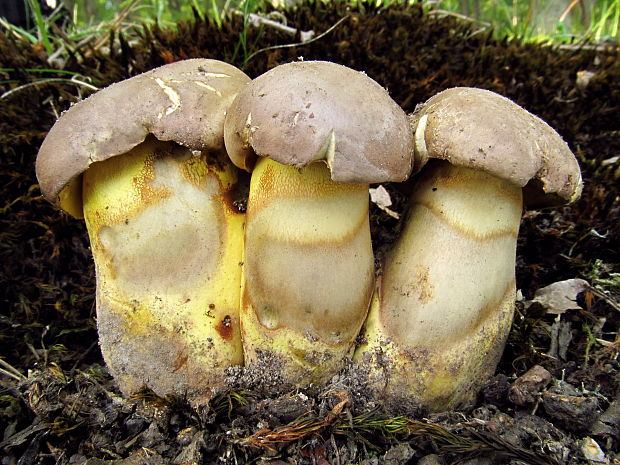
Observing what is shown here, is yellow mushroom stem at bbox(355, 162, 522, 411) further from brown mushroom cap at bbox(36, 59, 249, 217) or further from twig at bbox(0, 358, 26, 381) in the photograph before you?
twig at bbox(0, 358, 26, 381)

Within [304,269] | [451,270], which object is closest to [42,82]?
[304,269]

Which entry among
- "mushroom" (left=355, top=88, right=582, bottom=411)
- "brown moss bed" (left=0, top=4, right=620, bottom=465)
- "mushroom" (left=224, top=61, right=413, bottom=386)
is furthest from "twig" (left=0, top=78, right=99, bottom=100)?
"mushroom" (left=355, top=88, right=582, bottom=411)

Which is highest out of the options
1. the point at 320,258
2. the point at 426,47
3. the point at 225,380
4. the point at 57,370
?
the point at 426,47

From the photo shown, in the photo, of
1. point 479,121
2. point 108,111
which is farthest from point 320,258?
point 108,111

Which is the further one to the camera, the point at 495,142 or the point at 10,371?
the point at 10,371

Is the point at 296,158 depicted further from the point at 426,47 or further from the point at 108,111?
the point at 426,47

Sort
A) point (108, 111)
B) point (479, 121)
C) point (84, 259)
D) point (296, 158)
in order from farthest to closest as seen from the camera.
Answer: point (84, 259)
point (108, 111)
point (479, 121)
point (296, 158)

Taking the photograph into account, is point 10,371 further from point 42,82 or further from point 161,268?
point 42,82
